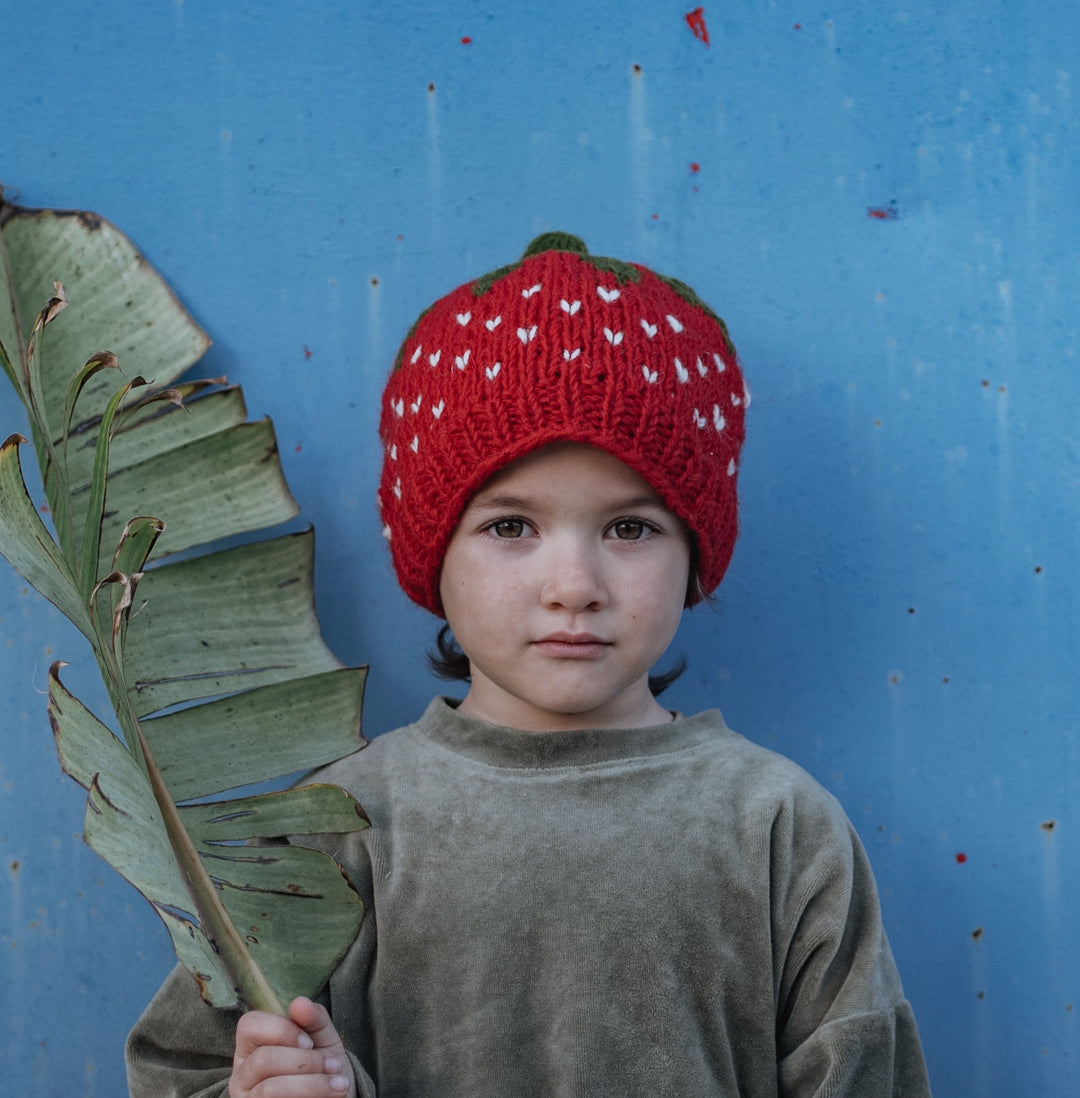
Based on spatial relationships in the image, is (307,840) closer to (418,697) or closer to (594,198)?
(418,697)

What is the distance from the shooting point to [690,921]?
1.19 m

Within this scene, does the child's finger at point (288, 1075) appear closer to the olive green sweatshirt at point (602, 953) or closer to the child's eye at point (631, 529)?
the olive green sweatshirt at point (602, 953)

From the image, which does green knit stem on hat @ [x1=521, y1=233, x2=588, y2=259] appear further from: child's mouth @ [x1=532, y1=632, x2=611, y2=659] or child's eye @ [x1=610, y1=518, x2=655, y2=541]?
child's mouth @ [x1=532, y1=632, x2=611, y2=659]

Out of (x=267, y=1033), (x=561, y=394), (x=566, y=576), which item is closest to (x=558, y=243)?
(x=561, y=394)

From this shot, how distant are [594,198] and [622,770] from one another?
78 centimetres

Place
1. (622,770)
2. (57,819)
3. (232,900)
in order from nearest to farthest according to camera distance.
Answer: (232,900)
(622,770)
(57,819)

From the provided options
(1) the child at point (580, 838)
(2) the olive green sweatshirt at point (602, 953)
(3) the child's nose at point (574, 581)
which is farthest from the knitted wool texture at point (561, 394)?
(2) the olive green sweatshirt at point (602, 953)

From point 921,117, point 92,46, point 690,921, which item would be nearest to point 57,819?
point 690,921

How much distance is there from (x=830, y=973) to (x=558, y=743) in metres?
0.37

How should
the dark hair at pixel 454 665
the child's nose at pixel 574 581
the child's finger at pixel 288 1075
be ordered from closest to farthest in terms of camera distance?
the child's finger at pixel 288 1075
the child's nose at pixel 574 581
the dark hair at pixel 454 665

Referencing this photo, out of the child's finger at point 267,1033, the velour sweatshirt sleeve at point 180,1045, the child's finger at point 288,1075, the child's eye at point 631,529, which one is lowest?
the velour sweatshirt sleeve at point 180,1045

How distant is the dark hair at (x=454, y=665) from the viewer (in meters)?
1.47

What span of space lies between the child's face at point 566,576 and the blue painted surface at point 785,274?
353mm

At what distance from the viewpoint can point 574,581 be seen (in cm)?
116
